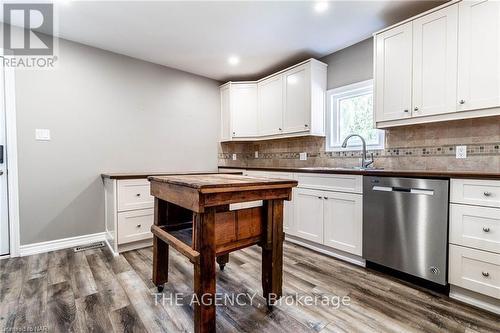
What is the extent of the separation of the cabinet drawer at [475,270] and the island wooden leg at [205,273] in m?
1.73

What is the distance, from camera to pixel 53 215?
271 centimetres

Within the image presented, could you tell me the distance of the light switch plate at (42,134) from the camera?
2610 mm

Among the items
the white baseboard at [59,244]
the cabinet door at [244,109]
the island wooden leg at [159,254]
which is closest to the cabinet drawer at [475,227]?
the island wooden leg at [159,254]

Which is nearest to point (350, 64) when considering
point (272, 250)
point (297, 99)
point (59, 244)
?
point (297, 99)

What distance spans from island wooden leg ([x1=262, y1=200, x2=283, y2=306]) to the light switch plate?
2615 mm

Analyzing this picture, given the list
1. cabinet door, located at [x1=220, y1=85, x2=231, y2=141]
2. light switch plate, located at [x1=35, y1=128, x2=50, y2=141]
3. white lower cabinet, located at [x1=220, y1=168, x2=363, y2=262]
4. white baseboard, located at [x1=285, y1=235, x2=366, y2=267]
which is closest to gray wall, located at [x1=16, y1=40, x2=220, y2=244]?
light switch plate, located at [x1=35, y1=128, x2=50, y2=141]

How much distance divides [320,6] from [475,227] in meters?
2.12

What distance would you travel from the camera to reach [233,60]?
11.0ft

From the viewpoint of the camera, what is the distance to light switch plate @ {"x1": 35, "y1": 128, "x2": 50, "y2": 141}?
8.56 feet

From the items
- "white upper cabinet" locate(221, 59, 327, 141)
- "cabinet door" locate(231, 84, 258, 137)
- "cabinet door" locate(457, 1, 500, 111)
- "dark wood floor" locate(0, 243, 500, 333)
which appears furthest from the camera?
"cabinet door" locate(231, 84, 258, 137)

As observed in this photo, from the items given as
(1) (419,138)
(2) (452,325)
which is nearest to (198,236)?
(2) (452,325)

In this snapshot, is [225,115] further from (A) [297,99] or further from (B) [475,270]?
(B) [475,270]

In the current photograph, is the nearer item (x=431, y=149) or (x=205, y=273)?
(x=205, y=273)

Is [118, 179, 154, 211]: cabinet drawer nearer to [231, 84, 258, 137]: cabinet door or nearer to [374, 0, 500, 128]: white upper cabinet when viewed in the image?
[231, 84, 258, 137]: cabinet door
